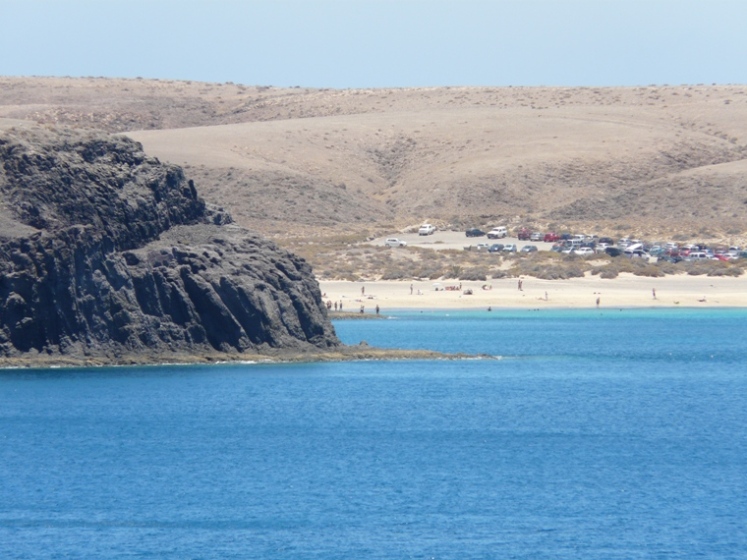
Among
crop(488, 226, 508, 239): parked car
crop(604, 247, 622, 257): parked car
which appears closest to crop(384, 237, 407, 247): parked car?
crop(488, 226, 508, 239): parked car

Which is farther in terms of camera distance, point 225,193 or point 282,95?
point 282,95

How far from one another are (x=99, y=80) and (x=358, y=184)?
227ft

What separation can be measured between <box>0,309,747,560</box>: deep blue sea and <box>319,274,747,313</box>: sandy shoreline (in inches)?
756

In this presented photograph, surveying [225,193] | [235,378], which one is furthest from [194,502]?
[225,193]

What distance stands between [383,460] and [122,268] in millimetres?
14903

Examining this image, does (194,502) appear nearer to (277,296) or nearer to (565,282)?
(277,296)

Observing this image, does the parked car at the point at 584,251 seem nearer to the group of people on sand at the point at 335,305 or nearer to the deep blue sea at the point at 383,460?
the group of people on sand at the point at 335,305

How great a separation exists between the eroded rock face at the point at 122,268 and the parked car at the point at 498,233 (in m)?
53.8

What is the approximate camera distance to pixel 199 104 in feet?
567

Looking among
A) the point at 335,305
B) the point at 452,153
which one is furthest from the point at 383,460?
the point at 452,153

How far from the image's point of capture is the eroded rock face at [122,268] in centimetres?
4384

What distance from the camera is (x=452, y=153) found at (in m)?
135

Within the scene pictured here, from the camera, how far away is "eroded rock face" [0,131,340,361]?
43844 millimetres

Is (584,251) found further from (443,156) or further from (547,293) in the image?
(443,156)
